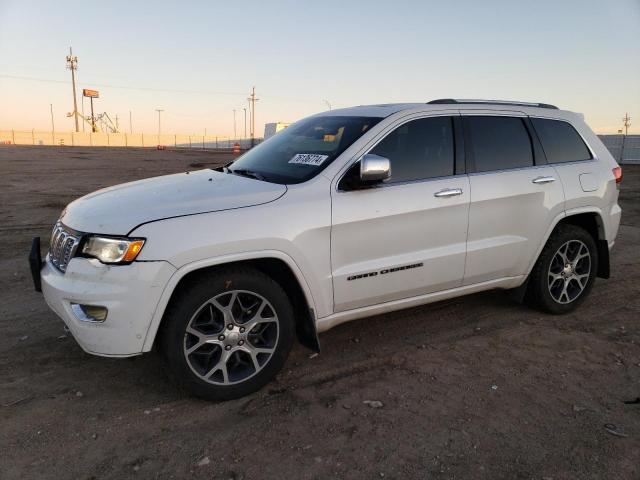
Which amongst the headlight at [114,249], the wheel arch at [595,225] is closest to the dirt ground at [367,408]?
the wheel arch at [595,225]

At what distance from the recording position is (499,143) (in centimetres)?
423

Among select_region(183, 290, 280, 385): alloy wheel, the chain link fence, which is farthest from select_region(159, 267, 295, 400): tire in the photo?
the chain link fence

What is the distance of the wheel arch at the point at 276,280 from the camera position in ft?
9.61

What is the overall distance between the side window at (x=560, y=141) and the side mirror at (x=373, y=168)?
6.43 ft

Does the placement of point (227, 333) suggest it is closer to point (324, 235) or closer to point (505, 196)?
point (324, 235)

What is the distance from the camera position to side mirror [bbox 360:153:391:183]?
129 inches

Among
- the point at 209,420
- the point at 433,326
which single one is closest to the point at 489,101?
the point at 433,326

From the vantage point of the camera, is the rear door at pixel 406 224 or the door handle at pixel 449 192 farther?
the door handle at pixel 449 192

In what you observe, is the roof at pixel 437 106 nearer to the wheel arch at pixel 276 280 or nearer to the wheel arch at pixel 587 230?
the wheel arch at pixel 587 230

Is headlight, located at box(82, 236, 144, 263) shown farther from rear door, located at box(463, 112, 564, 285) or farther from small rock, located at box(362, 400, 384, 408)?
rear door, located at box(463, 112, 564, 285)

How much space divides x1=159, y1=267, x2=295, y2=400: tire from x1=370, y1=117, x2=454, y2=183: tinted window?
1273mm

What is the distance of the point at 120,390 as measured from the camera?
338 cm

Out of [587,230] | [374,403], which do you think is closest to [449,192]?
[374,403]

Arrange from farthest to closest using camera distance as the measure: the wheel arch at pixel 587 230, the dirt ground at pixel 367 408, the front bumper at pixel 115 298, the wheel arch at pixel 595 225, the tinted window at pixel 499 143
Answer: the wheel arch at pixel 595 225
the wheel arch at pixel 587 230
the tinted window at pixel 499 143
the front bumper at pixel 115 298
the dirt ground at pixel 367 408
